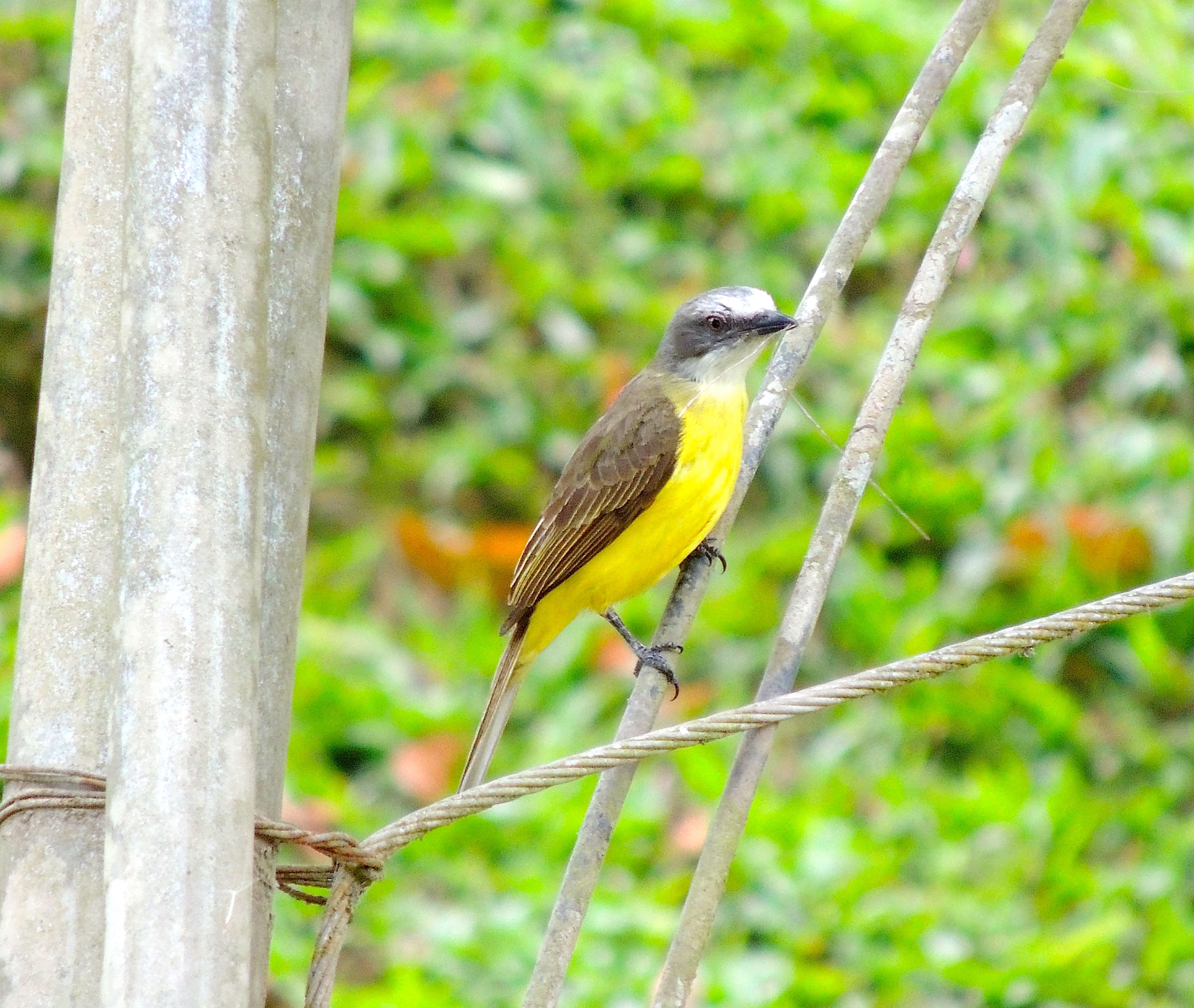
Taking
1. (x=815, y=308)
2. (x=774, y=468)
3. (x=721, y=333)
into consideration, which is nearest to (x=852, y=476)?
(x=815, y=308)

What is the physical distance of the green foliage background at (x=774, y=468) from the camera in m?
4.85

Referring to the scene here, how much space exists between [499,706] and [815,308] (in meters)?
1.34

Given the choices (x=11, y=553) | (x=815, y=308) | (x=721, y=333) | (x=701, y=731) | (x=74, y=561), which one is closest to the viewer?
(x=74, y=561)

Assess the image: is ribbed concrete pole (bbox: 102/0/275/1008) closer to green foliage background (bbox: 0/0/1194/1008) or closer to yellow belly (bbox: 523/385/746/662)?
yellow belly (bbox: 523/385/746/662)

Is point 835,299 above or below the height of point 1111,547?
below

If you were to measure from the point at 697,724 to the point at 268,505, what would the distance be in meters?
0.68

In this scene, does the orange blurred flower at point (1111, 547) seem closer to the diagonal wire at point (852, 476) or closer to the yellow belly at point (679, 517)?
the yellow belly at point (679, 517)

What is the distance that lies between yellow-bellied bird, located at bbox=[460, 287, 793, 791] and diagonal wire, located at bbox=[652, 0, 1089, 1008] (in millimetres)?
856

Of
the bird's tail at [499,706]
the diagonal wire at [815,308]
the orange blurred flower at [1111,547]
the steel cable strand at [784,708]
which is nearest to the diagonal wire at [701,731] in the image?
the steel cable strand at [784,708]

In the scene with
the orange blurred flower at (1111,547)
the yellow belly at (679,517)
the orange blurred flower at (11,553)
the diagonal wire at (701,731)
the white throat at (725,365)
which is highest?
the orange blurred flower at (11,553)

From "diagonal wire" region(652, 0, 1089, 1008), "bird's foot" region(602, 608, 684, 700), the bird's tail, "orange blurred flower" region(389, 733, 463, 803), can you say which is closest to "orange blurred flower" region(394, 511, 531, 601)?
"orange blurred flower" region(389, 733, 463, 803)

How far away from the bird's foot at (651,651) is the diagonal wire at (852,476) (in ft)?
1.01

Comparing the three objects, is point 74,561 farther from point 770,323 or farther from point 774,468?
point 774,468

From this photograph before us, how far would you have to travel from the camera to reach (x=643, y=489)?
12.6 feet
